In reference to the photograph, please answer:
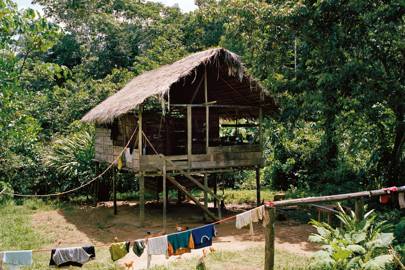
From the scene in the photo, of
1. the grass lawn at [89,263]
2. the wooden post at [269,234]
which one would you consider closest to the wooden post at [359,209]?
the grass lawn at [89,263]

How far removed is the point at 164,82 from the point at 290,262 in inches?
225

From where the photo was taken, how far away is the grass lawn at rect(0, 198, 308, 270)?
28.1 feet

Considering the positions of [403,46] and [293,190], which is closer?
[403,46]

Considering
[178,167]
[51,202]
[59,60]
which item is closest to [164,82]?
[178,167]

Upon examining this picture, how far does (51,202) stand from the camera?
17.2 meters

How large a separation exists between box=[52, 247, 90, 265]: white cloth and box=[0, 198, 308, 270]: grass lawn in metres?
1.83

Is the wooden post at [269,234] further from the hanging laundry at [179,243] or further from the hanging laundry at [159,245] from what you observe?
the hanging laundry at [159,245]

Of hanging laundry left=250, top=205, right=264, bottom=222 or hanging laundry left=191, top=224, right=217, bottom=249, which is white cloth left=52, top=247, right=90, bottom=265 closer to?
hanging laundry left=191, top=224, right=217, bottom=249

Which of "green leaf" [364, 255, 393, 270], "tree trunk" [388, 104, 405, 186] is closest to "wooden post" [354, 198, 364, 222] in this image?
"green leaf" [364, 255, 393, 270]

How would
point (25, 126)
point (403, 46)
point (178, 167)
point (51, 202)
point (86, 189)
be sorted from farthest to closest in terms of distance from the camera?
point (86, 189), point (51, 202), point (178, 167), point (403, 46), point (25, 126)

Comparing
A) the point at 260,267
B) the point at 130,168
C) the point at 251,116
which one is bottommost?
the point at 260,267

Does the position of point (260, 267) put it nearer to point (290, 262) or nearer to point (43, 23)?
point (290, 262)

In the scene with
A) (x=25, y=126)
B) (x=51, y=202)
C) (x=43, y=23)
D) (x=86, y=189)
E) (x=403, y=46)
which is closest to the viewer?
(x=43, y=23)

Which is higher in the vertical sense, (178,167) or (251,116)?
(251,116)
